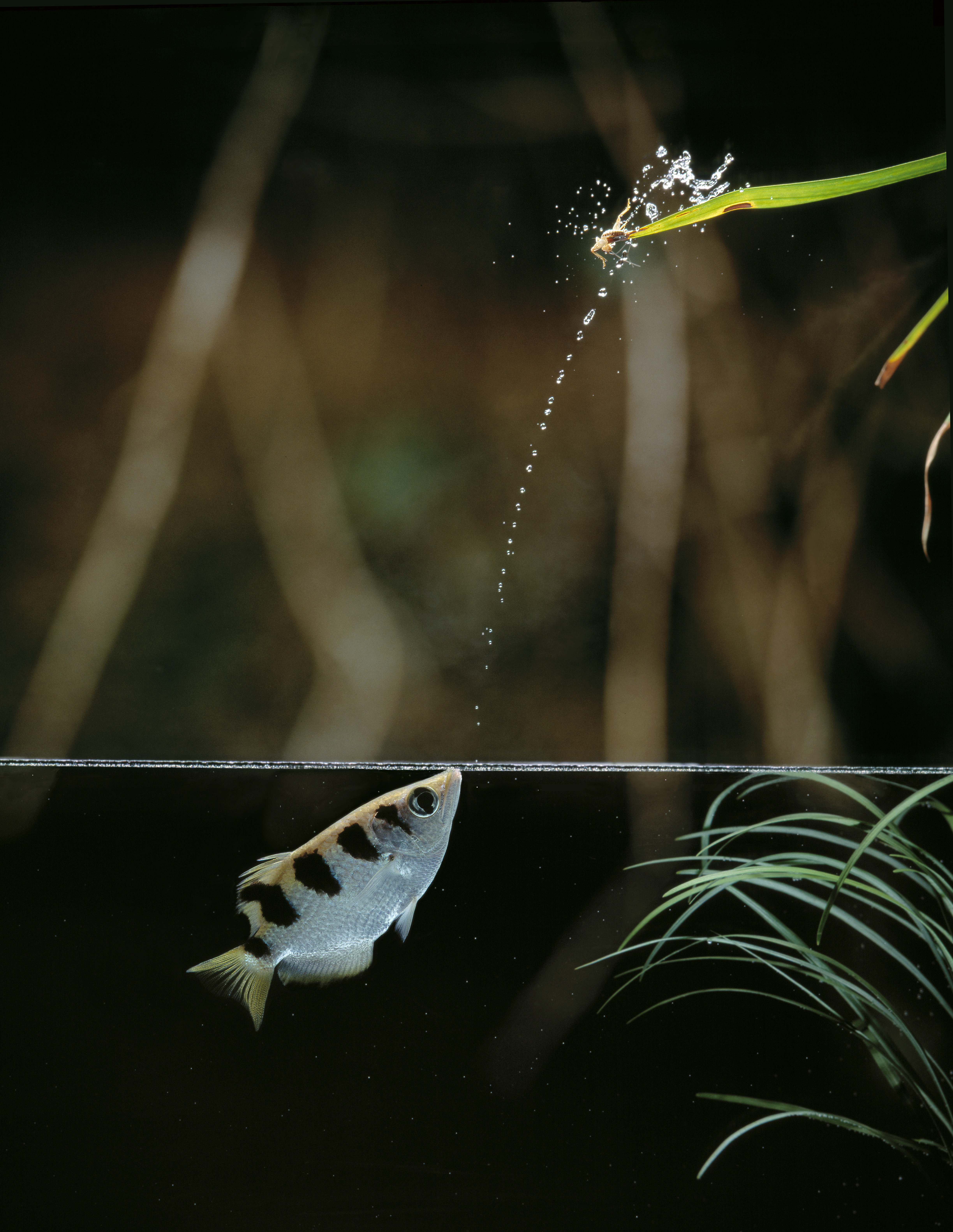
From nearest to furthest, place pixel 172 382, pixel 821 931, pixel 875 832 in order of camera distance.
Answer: pixel 875 832, pixel 821 931, pixel 172 382

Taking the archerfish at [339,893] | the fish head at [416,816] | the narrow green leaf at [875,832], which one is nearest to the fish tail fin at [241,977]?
the archerfish at [339,893]

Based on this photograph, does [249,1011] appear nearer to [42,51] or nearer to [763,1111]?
[763,1111]

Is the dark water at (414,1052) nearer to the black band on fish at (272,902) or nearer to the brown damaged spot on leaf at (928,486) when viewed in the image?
the black band on fish at (272,902)

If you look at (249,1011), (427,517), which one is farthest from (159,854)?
(427,517)

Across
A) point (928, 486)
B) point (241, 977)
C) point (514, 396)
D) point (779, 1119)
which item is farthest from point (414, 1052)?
point (928, 486)

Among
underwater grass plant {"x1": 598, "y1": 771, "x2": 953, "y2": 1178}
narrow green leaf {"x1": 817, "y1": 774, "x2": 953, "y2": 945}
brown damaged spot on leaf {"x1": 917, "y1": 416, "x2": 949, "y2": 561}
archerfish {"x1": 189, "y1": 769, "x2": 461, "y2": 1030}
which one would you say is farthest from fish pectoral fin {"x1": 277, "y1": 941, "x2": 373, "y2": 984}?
brown damaged spot on leaf {"x1": 917, "y1": 416, "x2": 949, "y2": 561}

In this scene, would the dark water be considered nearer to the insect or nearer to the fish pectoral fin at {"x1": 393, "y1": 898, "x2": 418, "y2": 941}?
the fish pectoral fin at {"x1": 393, "y1": 898, "x2": 418, "y2": 941}

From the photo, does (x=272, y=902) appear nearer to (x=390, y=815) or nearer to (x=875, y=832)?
(x=390, y=815)
